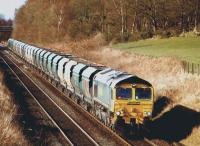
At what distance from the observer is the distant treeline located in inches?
3108

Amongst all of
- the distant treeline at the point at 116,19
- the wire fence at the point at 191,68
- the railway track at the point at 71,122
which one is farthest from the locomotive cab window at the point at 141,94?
the distant treeline at the point at 116,19

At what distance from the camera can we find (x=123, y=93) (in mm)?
23000

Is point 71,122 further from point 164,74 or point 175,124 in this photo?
point 164,74

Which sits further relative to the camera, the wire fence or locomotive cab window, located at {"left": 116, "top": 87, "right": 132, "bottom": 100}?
the wire fence

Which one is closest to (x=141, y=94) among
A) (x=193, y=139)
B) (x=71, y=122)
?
(x=193, y=139)

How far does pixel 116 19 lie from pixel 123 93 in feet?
211

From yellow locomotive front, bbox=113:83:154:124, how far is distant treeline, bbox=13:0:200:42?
5110cm

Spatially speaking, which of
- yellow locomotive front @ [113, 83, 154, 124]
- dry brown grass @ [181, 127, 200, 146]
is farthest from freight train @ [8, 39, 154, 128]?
dry brown grass @ [181, 127, 200, 146]

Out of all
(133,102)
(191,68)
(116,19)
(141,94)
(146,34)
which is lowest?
(133,102)

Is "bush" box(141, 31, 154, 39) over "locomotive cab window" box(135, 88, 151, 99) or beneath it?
over

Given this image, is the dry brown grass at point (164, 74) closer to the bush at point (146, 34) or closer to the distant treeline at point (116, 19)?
the bush at point (146, 34)

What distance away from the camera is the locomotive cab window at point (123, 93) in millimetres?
22922

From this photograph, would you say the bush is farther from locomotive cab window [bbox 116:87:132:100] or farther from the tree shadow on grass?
locomotive cab window [bbox 116:87:132:100]

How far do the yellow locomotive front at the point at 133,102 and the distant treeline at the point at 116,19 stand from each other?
51.1 m
